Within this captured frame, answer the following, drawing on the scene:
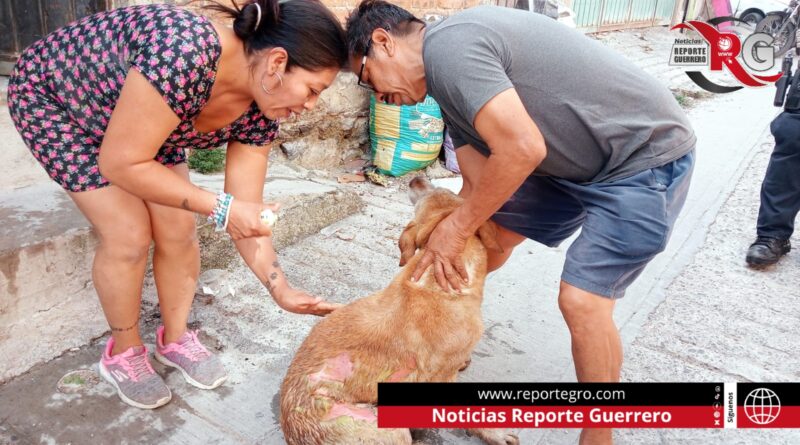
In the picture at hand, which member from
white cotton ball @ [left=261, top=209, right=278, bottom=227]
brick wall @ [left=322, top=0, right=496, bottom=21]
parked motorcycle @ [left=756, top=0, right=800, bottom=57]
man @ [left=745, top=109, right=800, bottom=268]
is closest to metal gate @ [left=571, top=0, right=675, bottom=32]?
parked motorcycle @ [left=756, top=0, right=800, bottom=57]

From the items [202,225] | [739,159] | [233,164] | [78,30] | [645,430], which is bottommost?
[739,159]

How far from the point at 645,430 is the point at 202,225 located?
2.61 metres

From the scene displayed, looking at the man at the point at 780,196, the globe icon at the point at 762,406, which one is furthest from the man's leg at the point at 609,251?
the man at the point at 780,196

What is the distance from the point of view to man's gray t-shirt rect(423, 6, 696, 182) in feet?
6.22

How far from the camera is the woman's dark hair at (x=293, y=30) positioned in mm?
1925

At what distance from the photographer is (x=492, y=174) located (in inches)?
78.0

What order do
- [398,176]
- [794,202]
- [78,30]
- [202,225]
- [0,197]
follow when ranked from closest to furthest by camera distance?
[78,30]
[0,197]
[202,225]
[794,202]
[398,176]

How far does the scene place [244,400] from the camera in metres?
2.66

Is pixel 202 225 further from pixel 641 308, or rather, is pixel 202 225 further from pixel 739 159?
pixel 739 159

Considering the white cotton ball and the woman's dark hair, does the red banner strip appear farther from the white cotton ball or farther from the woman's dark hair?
the woman's dark hair

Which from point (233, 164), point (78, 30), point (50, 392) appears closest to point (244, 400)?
point (50, 392)

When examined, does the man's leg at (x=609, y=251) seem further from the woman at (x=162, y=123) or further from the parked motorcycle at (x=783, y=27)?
the parked motorcycle at (x=783, y=27)

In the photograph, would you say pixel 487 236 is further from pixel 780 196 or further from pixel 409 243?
pixel 780 196

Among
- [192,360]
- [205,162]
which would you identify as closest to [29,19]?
[205,162]
